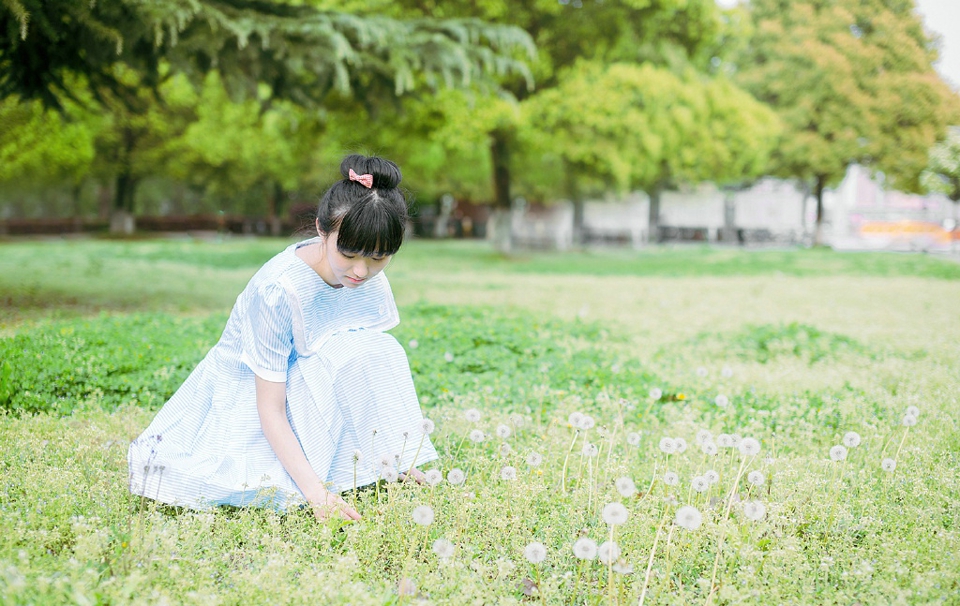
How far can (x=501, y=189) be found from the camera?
813 inches

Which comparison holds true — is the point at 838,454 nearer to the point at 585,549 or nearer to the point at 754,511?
the point at 754,511

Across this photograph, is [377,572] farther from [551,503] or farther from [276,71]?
[276,71]

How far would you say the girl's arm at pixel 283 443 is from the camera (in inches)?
111

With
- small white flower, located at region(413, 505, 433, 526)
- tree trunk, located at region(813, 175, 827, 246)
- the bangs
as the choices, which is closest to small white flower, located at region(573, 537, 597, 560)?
small white flower, located at region(413, 505, 433, 526)

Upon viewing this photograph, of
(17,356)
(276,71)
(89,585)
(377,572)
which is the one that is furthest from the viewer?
(276,71)

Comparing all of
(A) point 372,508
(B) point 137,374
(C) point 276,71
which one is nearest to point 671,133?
(C) point 276,71

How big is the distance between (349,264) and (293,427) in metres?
0.72

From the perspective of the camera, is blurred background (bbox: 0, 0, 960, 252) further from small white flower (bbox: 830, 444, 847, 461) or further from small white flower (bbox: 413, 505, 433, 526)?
small white flower (bbox: 830, 444, 847, 461)

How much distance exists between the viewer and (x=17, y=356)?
457 cm

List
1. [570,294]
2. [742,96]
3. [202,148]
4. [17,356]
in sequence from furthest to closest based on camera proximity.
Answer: [202,148] → [742,96] → [570,294] → [17,356]

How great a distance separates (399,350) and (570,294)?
9059 mm

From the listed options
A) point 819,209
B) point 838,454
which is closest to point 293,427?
point 838,454

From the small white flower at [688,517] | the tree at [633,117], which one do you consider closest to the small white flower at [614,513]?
the small white flower at [688,517]

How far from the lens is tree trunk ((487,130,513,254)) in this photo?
19953mm
